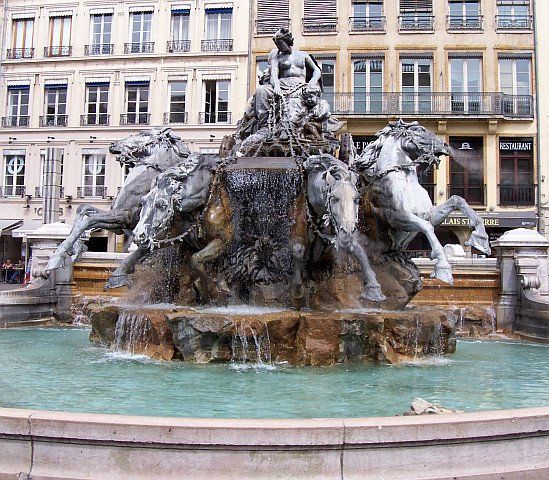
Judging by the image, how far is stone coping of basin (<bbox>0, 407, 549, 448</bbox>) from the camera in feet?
11.2

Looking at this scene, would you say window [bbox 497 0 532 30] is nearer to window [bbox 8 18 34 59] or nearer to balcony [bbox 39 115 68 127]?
balcony [bbox 39 115 68 127]

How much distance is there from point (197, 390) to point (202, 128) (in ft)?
93.8

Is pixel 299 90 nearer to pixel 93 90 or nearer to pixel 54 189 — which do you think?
pixel 54 189

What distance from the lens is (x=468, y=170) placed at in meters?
30.6

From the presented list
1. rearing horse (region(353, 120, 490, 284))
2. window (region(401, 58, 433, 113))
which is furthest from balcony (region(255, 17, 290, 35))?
rearing horse (region(353, 120, 490, 284))

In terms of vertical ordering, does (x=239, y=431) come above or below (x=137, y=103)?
below

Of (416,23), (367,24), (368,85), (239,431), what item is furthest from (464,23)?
(239,431)

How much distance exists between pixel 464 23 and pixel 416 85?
3943 mm

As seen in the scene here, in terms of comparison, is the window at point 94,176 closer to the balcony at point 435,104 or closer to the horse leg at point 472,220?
the balcony at point 435,104

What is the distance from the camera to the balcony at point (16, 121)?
3534 centimetres

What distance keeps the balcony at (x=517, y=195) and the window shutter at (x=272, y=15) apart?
13917 mm

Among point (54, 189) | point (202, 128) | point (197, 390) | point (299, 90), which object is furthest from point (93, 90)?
point (197, 390)

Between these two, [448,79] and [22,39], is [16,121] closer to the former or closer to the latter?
[22,39]

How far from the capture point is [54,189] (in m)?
18.0
